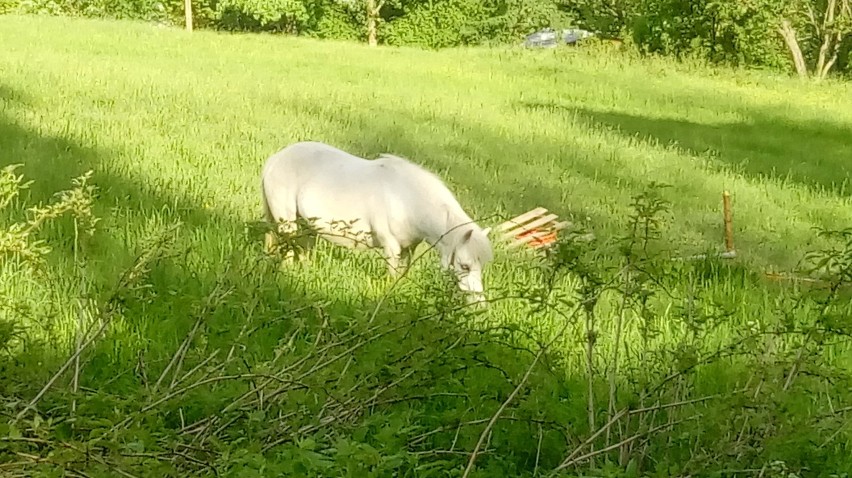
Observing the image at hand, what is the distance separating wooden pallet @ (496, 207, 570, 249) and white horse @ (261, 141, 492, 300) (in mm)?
823

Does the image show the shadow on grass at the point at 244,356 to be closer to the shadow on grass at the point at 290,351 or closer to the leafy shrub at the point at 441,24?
the shadow on grass at the point at 290,351

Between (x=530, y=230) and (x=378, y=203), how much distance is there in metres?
A: 1.31

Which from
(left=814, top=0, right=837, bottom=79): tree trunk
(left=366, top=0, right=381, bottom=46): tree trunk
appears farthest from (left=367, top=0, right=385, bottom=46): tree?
(left=814, top=0, right=837, bottom=79): tree trunk

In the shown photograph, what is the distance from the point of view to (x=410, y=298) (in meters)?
3.88

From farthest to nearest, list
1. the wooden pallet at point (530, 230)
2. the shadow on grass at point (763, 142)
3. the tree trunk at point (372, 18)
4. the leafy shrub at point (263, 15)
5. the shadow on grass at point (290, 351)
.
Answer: the tree trunk at point (372, 18) < the leafy shrub at point (263, 15) < the shadow on grass at point (763, 142) < the wooden pallet at point (530, 230) < the shadow on grass at point (290, 351)

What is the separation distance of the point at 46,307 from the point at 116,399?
80.9 inches

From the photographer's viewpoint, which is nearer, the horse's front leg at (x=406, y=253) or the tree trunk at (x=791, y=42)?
the horse's front leg at (x=406, y=253)

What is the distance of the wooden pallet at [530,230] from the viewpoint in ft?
20.4

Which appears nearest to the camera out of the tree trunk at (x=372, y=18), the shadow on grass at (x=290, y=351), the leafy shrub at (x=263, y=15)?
the shadow on grass at (x=290, y=351)

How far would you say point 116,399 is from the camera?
254 cm

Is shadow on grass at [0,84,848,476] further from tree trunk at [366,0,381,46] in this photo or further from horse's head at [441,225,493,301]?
tree trunk at [366,0,381,46]

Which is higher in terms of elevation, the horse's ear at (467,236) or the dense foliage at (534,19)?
the horse's ear at (467,236)

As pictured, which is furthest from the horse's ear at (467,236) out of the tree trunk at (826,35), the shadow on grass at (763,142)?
the tree trunk at (826,35)

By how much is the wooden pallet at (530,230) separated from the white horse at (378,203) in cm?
82
